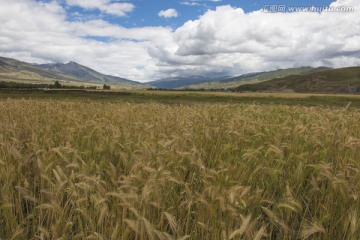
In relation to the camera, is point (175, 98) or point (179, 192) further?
point (175, 98)

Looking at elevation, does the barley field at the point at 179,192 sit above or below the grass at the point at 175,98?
above

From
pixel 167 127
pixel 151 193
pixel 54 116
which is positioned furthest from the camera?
pixel 54 116

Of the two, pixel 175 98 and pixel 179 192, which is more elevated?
pixel 179 192

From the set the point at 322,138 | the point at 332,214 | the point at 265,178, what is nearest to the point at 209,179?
the point at 265,178

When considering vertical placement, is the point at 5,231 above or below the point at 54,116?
below

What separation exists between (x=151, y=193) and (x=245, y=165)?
1541mm

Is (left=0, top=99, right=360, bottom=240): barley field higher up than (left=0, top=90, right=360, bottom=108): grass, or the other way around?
(left=0, top=99, right=360, bottom=240): barley field

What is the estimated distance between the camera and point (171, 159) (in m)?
4.29

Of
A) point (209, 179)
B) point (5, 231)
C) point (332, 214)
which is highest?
point (209, 179)

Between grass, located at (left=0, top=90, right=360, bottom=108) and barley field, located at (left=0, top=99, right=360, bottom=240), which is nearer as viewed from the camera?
barley field, located at (left=0, top=99, right=360, bottom=240)

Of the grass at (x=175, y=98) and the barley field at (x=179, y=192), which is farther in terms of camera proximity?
the grass at (x=175, y=98)

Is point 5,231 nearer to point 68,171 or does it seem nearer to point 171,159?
point 68,171

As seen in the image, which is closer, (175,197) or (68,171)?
(175,197)

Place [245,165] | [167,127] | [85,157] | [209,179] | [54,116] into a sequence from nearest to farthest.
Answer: [209,179]
[245,165]
[85,157]
[167,127]
[54,116]
